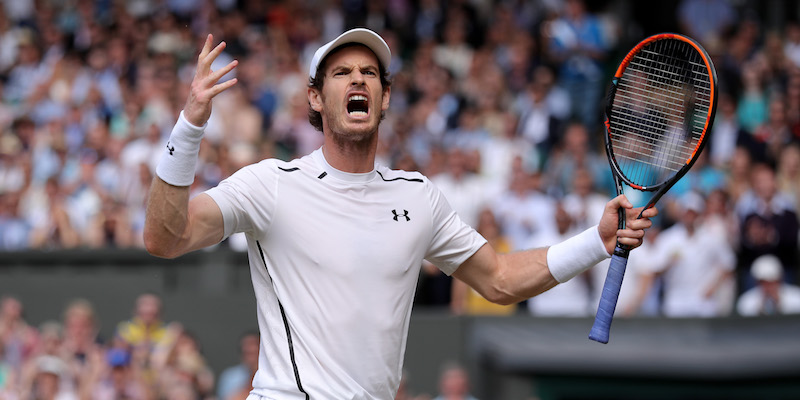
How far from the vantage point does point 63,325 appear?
36.9 feet

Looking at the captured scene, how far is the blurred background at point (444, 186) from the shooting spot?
9.02m

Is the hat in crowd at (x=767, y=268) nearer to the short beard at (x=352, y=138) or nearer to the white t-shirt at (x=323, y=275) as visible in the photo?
the white t-shirt at (x=323, y=275)

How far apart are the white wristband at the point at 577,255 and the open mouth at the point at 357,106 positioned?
2.91 ft

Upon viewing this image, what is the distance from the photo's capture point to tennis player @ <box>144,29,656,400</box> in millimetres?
3811

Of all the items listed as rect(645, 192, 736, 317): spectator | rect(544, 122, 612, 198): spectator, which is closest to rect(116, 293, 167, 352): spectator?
rect(544, 122, 612, 198): spectator

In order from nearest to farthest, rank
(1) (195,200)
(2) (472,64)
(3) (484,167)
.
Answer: (1) (195,200)
(3) (484,167)
(2) (472,64)

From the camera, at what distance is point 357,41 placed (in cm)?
427

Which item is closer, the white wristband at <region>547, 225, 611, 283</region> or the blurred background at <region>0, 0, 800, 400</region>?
the white wristband at <region>547, 225, 611, 283</region>

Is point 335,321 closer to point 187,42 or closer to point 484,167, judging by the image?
point 484,167

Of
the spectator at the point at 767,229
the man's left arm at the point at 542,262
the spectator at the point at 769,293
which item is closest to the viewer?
the man's left arm at the point at 542,262

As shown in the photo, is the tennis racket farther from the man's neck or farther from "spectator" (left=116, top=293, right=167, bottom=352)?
"spectator" (left=116, top=293, right=167, bottom=352)

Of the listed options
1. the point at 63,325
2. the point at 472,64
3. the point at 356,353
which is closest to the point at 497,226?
the point at 472,64

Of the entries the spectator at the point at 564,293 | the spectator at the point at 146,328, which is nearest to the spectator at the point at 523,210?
the spectator at the point at 564,293

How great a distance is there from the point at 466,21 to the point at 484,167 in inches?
135
